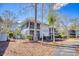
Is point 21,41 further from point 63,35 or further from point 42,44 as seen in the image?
point 63,35

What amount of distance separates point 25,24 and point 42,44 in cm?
33

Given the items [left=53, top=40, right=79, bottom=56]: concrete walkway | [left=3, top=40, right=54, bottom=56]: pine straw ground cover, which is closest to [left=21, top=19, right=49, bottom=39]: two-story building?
[left=3, top=40, right=54, bottom=56]: pine straw ground cover

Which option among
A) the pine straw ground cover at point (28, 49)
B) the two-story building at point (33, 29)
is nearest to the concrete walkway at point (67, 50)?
the pine straw ground cover at point (28, 49)

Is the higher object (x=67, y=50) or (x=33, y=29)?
(x=33, y=29)

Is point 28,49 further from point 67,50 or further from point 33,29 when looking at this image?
point 67,50

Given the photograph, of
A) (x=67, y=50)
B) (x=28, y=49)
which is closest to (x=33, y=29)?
(x=28, y=49)

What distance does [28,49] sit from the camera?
3.45m

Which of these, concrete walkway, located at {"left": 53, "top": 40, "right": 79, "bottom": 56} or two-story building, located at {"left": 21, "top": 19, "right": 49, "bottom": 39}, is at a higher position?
two-story building, located at {"left": 21, "top": 19, "right": 49, "bottom": 39}

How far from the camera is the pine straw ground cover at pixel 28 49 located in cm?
345

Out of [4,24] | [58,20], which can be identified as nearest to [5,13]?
[4,24]

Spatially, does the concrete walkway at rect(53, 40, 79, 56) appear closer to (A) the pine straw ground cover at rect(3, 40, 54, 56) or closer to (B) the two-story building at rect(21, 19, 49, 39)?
(A) the pine straw ground cover at rect(3, 40, 54, 56)

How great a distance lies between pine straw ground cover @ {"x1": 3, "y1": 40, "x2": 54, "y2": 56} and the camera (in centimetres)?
345

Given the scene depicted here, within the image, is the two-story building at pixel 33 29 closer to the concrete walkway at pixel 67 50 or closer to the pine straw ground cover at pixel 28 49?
the pine straw ground cover at pixel 28 49

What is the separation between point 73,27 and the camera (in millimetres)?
3445
